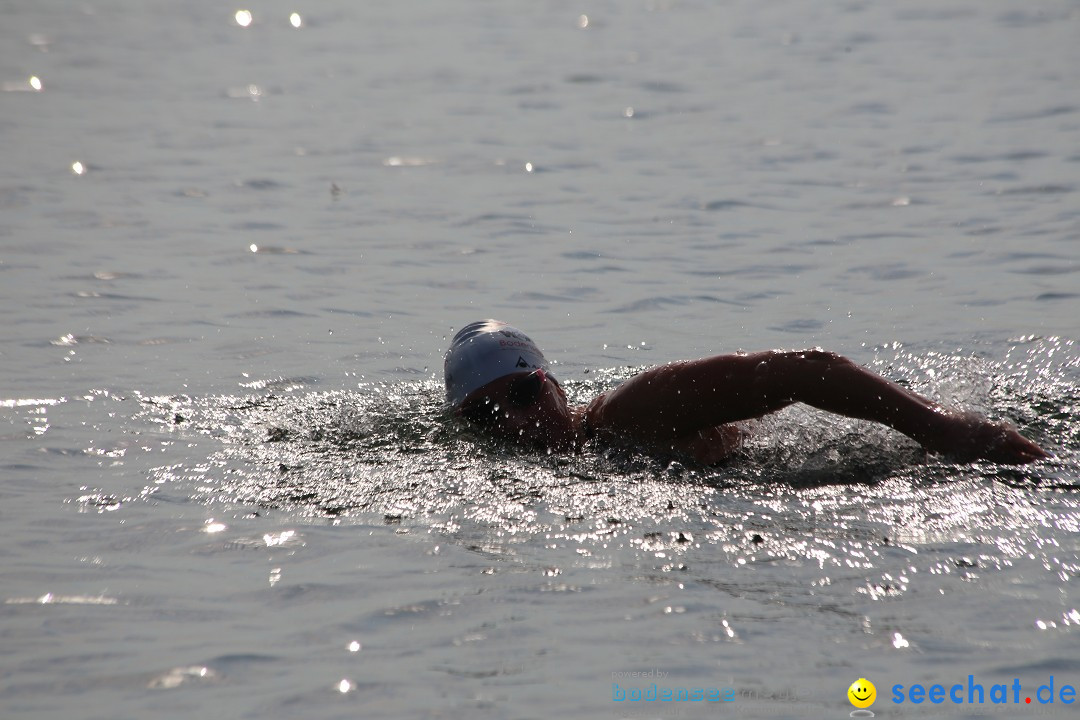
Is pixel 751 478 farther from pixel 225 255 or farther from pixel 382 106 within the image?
pixel 382 106

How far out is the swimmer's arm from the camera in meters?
6.21

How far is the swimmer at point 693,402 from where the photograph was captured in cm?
623

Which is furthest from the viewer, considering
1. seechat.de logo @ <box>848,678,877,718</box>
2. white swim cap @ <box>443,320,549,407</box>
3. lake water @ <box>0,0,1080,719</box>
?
white swim cap @ <box>443,320,549,407</box>

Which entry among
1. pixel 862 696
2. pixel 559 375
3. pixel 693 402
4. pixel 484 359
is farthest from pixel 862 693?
pixel 559 375

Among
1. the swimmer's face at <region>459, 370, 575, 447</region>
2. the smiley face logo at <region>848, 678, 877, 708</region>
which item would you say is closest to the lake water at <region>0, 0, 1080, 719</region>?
the smiley face logo at <region>848, 678, 877, 708</region>

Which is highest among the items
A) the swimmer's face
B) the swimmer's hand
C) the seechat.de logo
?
the swimmer's hand

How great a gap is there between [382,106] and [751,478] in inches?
673

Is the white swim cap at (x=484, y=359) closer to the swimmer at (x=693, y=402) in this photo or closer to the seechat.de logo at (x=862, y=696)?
the swimmer at (x=693, y=402)

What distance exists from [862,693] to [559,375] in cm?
501

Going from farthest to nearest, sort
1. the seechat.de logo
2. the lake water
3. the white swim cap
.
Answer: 1. the white swim cap
2. the lake water
3. the seechat.de logo

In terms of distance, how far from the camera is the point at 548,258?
13.1m

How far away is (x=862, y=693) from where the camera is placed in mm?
4742

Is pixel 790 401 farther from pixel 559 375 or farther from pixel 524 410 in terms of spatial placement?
pixel 559 375

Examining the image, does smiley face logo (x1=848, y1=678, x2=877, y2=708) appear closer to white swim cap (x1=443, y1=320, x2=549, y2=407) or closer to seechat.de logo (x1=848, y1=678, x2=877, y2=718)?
seechat.de logo (x1=848, y1=678, x2=877, y2=718)
